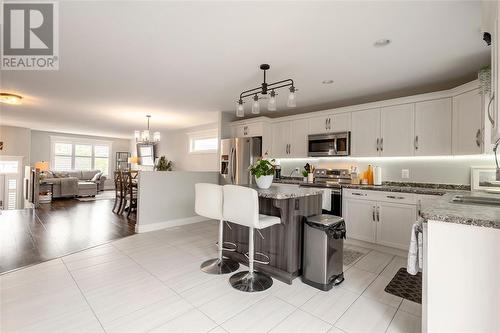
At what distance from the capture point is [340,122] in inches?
164

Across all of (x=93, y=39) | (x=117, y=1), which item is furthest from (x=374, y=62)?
(x=93, y=39)

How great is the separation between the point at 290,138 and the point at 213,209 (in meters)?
2.83

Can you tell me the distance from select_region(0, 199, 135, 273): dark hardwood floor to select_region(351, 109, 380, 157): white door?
14.0ft

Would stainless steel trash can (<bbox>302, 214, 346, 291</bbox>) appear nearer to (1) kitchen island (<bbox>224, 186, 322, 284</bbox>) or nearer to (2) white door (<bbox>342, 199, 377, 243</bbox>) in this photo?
(1) kitchen island (<bbox>224, 186, 322, 284</bbox>)

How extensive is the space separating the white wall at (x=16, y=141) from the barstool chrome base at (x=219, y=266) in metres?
8.89

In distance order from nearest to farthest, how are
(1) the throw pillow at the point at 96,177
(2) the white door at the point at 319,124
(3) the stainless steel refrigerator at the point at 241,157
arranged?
(2) the white door at the point at 319,124, (3) the stainless steel refrigerator at the point at 241,157, (1) the throw pillow at the point at 96,177

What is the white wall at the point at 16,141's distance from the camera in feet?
25.1

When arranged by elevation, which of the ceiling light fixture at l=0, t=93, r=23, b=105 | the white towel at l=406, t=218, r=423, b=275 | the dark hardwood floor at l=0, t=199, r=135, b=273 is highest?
the ceiling light fixture at l=0, t=93, r=23, b=105

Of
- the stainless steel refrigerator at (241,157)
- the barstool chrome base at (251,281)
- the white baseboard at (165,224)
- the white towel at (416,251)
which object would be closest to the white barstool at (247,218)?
the barstool chrome base at (251,281)

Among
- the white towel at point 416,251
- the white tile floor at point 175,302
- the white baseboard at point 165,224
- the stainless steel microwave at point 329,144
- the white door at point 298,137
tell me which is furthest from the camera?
the white door at point 298,137

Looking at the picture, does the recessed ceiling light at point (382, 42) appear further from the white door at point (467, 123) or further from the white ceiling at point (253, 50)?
the white door at point (467, 123)

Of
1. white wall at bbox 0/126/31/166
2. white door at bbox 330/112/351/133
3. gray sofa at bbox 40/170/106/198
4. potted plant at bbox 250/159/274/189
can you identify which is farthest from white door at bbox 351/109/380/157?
white wall at bbox 0/126/31/166

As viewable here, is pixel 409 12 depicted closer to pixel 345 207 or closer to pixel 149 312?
pixel 345 207

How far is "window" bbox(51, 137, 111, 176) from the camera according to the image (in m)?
9.62
